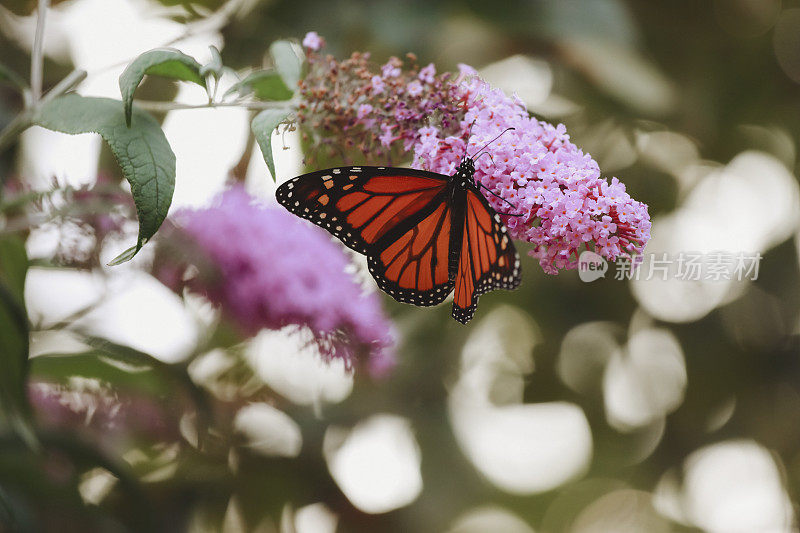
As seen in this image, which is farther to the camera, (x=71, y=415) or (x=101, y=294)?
(x=71, y=415)

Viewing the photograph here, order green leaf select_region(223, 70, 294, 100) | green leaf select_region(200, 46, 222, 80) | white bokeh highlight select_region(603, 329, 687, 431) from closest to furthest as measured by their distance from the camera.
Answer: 1. green leaf select_region(200, 46, 222, 80)
2. green leaf select_region(223, 70, 294, 100)
3. white bokeh highlight select_region(603, 329, 687, 431)

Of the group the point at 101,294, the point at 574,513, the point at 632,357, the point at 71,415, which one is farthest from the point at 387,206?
the point at 574,513

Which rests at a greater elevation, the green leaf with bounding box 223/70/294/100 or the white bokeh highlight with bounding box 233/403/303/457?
the green leaf with bounding box 223/70/294/100

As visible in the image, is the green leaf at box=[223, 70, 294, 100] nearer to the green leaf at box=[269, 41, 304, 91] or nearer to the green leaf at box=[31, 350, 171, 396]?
the green leaf at box=[269, 41, 304, 91]

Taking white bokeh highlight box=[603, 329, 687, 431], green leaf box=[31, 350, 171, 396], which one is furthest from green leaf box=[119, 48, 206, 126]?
white bokeh highlight box=[603, 329, 687, 431]

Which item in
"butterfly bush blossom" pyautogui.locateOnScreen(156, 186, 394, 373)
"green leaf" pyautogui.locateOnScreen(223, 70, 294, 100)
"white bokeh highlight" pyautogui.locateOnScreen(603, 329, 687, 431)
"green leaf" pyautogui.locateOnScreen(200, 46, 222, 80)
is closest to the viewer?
"green leaf" pyautogui.locateOnScreen(200, 46, 222, 80)

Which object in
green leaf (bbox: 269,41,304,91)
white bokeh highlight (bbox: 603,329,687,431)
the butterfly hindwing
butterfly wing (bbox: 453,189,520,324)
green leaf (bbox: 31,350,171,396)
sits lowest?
white bokeh highlight (bbox: 603,329,687,431)

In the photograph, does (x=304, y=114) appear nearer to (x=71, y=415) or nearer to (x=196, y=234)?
(x=196, y=234)

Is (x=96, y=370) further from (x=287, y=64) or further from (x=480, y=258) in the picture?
(x=480, y=258)

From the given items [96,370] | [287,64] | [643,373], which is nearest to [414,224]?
[287,64]
